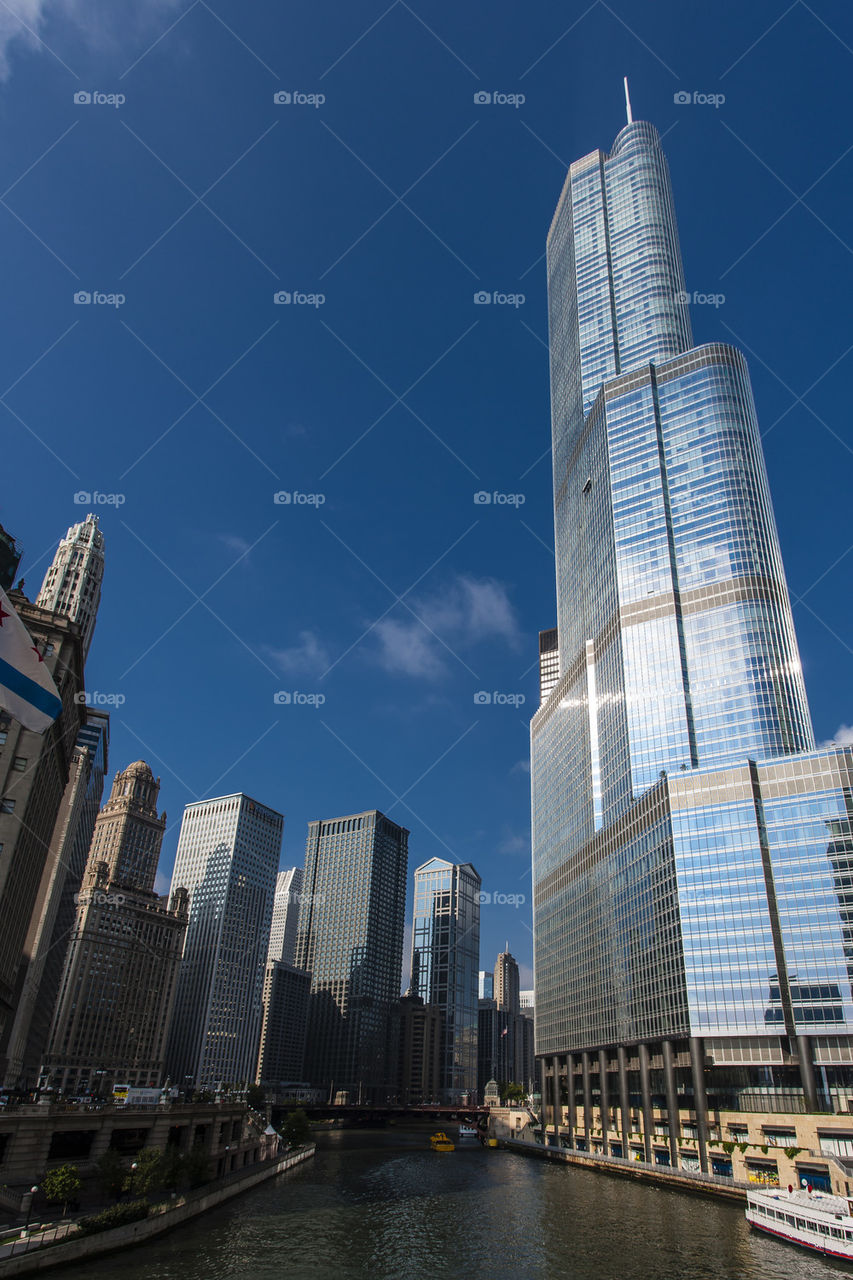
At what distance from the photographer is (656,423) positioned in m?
162

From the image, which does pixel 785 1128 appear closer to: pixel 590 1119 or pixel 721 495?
pixel 590 1119

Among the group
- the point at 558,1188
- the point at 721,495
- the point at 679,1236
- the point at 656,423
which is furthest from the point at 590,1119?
the point at 656,423

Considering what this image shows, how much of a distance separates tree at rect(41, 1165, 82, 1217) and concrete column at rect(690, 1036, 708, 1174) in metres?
81.1

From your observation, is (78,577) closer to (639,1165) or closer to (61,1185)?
(61,1185)

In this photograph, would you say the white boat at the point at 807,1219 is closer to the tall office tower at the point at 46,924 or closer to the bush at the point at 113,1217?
the bush at the point at 113,1217

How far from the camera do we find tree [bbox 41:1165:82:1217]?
164ft

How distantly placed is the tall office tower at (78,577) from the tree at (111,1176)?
121 metres

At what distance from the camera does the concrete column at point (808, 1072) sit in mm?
97137

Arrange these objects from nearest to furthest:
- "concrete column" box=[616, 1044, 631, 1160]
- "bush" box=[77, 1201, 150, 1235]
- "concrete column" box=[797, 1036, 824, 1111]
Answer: "bush" box=[77, 1201, 150, 1235]
"concrete column" box=[797, 1036, 824, 1111]
"concrete column" box=[616, 1044, 631, 1160]

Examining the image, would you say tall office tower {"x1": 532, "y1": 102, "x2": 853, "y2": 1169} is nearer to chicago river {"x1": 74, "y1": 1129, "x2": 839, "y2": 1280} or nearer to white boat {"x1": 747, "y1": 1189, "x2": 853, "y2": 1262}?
chicago river {"x1": 74, "y1": 1129, "x2": 839, "y2": 1280}

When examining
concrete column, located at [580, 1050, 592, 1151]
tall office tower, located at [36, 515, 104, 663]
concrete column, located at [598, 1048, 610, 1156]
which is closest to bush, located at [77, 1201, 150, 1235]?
concrete column, located at [598, 1048, 610, 1156]

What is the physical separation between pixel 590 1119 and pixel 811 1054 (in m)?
59.1

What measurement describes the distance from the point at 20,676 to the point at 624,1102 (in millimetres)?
125352

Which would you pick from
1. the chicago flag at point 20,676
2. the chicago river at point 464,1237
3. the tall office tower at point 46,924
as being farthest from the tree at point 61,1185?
the tall office tower at point 46,924
